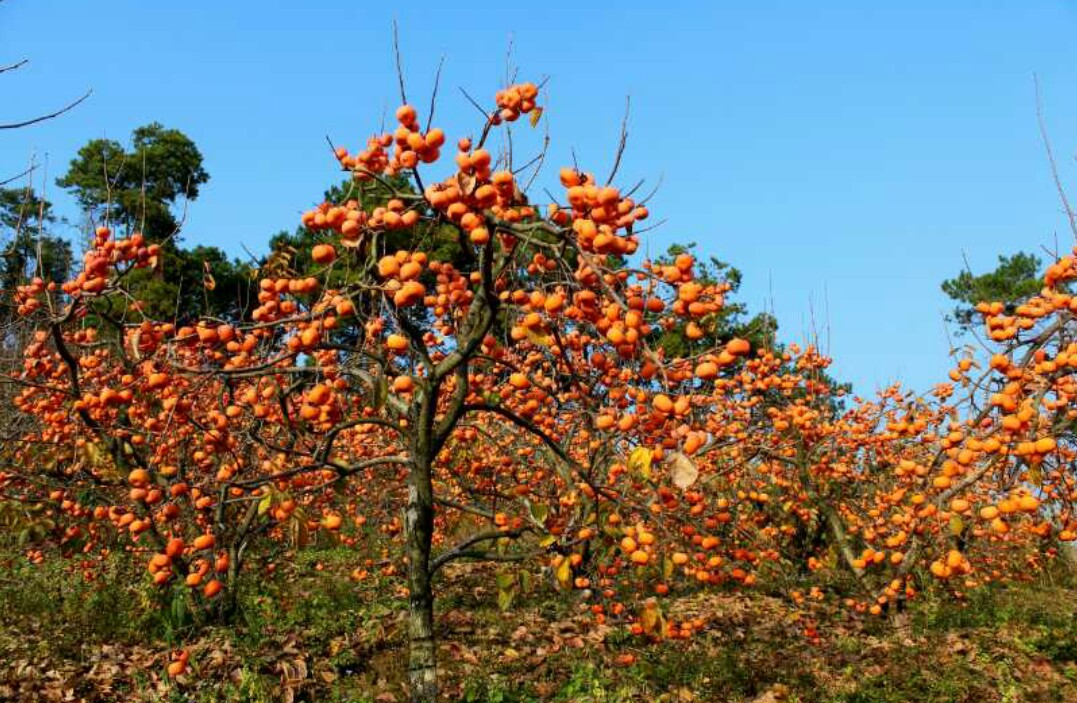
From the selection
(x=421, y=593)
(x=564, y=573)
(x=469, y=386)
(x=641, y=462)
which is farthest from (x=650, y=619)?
(x=469, y=386)

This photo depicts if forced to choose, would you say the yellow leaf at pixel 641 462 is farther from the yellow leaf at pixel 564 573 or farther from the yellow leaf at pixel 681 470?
the yellow leaf at pixel 564 573

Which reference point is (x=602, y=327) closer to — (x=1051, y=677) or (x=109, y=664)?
(x=109, y=664)

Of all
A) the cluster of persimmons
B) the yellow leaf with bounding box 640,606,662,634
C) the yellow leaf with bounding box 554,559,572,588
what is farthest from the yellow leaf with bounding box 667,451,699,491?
the yellow leaf with bounding box 640,606,662,634

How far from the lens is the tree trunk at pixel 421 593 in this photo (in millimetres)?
3156

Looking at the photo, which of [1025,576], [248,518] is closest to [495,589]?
[248,518]

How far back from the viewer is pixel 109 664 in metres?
5.28

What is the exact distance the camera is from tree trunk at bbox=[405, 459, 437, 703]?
124 inches

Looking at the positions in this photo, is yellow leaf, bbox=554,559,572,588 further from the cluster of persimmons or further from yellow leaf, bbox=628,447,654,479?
yellow leaf, bbox=628,447,654,479

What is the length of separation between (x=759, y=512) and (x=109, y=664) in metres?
7.68

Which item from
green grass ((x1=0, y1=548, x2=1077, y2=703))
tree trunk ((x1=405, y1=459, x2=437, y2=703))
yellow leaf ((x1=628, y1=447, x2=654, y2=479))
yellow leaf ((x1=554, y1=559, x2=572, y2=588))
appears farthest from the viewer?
green grass ((x1=0, y1=548, x2=1077, y2=703))

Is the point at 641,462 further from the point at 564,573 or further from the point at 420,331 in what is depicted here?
the point at 420,331

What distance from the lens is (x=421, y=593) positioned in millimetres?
3211

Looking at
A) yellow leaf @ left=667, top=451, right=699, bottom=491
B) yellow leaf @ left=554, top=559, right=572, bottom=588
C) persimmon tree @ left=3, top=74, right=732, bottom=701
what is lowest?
yellow leaf @ left=554, top=559, right=572, bottom=588

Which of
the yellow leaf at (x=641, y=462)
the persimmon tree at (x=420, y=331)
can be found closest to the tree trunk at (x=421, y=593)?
the persimmon tree at (x=420, y=331)
